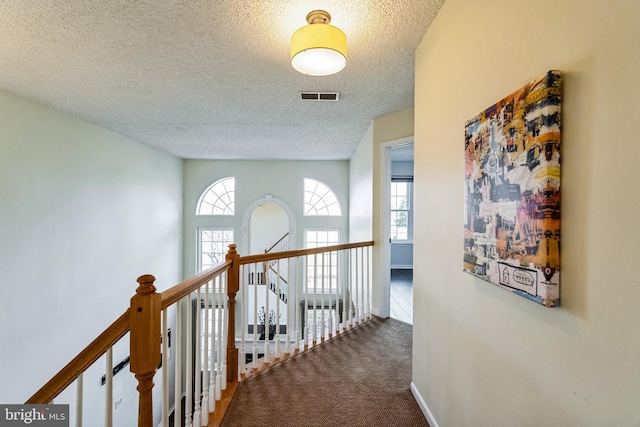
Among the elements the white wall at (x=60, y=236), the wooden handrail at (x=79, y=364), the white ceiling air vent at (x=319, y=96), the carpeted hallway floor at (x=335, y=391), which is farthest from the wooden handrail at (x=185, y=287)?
the white wall at (x=60, y=236)

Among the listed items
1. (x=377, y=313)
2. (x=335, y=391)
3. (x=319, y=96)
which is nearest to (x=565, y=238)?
(x=335, y=391)

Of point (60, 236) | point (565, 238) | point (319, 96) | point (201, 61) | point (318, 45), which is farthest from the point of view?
point (60, 236)

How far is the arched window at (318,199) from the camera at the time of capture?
6.03 m

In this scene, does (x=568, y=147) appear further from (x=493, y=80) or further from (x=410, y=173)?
(x=410, y=173)

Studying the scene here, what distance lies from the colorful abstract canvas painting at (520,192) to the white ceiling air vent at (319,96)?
5.74 ft

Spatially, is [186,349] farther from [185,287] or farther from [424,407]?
[424,407]

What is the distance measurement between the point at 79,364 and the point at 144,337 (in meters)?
0.19

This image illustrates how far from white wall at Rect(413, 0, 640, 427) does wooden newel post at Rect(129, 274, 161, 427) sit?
1.27m

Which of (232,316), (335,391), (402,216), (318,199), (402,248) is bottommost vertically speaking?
(335,391)

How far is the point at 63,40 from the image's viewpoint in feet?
5.80

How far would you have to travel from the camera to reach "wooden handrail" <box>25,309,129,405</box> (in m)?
0.85

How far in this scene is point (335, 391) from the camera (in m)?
1.90

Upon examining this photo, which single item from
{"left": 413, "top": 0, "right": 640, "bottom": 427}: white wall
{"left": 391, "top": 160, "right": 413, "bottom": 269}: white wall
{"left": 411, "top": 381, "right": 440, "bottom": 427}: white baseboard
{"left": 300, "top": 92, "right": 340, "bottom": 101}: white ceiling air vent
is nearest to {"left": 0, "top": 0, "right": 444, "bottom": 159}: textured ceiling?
{"left": 300, "top": 92, "right": 340, "bottom": 101}: white ceiling air vent

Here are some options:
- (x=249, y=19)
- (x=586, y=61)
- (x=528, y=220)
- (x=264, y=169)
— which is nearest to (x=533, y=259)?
(x=528, y=220)
